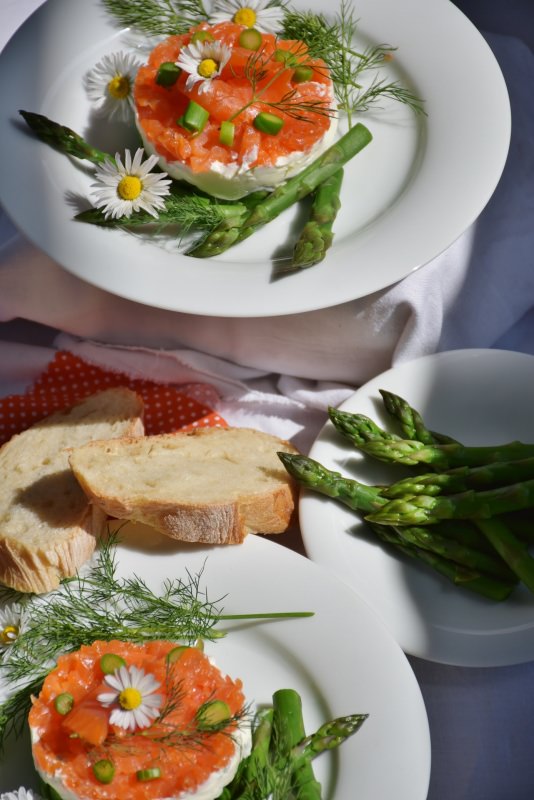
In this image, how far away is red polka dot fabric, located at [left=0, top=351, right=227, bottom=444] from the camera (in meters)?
3.10

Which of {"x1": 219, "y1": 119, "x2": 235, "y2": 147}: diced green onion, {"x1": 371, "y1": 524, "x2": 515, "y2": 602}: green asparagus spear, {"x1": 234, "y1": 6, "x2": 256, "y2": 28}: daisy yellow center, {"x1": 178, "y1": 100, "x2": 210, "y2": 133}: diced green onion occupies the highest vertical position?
{"x1": 234, "y1": 6, "x2": 256, "y2": 28}: daisy yellow center

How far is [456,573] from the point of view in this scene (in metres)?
2.57

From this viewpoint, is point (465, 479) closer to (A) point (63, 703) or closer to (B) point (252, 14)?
(A) point (63, 703)

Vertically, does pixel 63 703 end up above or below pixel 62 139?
below

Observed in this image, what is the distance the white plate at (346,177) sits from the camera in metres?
2.48

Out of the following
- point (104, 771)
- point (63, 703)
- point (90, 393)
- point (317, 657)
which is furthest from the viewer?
point (90, 393)

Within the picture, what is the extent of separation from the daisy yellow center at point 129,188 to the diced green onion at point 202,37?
42cm

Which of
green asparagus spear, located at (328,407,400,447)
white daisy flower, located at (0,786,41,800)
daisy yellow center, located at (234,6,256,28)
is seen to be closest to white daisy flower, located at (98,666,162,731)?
white daisy flower, located at (0,786,41,800)

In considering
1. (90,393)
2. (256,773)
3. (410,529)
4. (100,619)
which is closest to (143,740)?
(256,773)

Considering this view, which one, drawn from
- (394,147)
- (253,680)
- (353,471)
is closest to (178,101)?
(394,147)

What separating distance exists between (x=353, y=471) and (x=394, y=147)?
0.93 m

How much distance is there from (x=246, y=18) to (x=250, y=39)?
8.5 inches

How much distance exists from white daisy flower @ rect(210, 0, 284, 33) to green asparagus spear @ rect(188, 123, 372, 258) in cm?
42

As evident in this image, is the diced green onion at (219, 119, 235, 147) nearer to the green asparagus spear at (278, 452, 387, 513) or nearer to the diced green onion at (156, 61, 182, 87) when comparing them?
the diced green onion at (156, 61, 182, 87)
